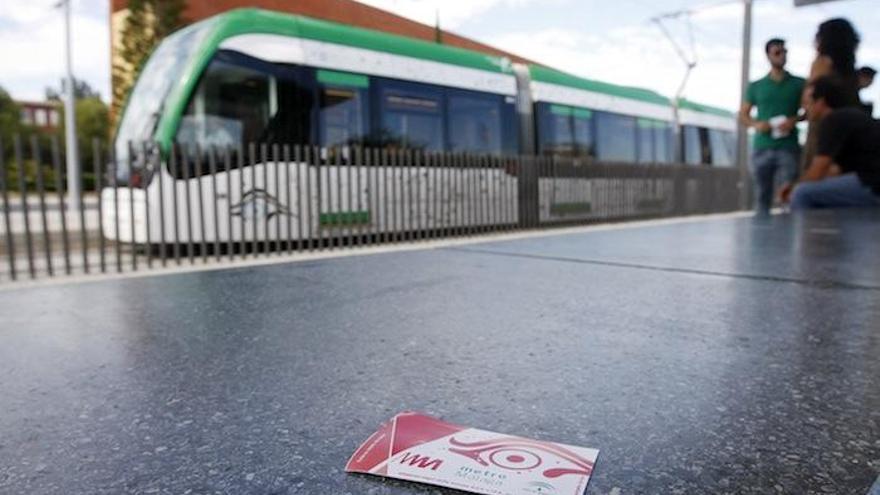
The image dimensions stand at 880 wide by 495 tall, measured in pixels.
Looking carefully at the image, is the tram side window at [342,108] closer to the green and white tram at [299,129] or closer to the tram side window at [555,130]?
the green and white tram at [299,129]

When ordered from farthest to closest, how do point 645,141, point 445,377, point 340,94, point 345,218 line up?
point 645,141, point 340,94, point 345,218, point 445,377

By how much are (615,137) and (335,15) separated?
7.84 m

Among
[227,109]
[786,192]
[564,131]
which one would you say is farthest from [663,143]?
[786,192]

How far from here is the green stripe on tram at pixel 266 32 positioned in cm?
677

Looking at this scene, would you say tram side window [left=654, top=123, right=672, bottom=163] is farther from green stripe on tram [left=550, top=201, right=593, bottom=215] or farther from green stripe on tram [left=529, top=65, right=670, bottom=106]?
green stripe on tram [left=550, top=201, right=593, bottom=215]

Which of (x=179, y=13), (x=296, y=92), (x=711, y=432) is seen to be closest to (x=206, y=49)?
(x=296, y=92)

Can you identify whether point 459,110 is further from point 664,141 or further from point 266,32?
point 664,141

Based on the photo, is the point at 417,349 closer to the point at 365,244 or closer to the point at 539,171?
the point at 365,244

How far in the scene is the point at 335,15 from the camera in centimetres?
598

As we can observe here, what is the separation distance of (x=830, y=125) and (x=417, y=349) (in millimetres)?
1393

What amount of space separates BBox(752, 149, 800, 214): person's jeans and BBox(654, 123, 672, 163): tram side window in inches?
269

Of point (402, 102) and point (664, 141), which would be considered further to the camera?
point (664, 141)

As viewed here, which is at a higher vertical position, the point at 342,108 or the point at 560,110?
the point at 560,110

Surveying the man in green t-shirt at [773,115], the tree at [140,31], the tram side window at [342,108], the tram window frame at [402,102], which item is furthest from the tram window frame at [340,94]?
the tree at [140,31]
